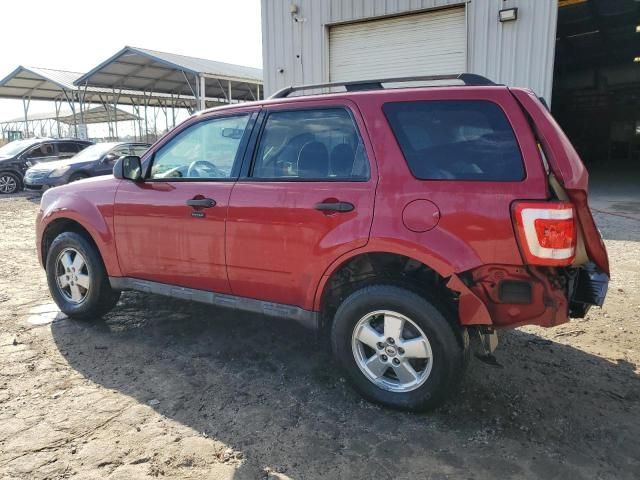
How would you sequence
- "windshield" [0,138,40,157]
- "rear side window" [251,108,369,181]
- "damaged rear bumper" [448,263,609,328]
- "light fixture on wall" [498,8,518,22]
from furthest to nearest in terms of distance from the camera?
"windshield" [0,138,40,157] → "light fixture on wall" [498,8,518,22] → "rear side window" [251,108,369,181] → "damaged rear bumper" [448,263,609,328]

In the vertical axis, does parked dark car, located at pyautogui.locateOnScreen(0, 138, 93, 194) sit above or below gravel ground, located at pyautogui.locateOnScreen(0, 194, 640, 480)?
above

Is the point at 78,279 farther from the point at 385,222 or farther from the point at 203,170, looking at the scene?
the point at 385,222

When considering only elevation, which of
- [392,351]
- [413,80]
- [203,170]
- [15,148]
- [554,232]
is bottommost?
[392,351]

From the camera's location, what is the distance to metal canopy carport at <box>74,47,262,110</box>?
65.2ft

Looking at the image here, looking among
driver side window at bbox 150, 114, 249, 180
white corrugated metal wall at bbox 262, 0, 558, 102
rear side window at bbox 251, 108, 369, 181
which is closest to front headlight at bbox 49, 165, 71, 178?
white corrugated metal wall at bbox 262, 0, 558, 102

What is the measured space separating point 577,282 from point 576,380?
85 centimetres

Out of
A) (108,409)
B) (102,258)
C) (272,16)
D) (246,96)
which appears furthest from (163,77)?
(108,409)

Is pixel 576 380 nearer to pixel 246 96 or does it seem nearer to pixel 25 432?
pixel 25 432

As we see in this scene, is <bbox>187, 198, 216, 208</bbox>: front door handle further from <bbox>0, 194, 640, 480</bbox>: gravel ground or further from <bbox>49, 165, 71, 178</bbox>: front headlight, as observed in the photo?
<bbox>49, 165, 71, 178</bbox>: front headlight

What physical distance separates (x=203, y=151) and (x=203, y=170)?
0.17 meters

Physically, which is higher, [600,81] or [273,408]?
[600,81]

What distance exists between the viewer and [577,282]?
3.01m

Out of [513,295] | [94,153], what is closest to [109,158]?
[94,153]

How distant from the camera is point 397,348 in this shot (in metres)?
2.98
